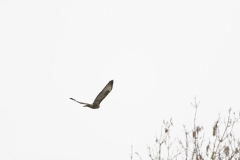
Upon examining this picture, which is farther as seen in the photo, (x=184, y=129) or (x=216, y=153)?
(x=184, y=129)

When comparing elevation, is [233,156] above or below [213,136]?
below

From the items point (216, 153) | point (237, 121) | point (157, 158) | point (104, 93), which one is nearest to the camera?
point (104, 93)

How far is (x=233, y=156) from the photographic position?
25.5 feet

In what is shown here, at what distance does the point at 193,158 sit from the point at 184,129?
1170mm

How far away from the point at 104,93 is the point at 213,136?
572cm

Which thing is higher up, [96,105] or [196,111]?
[196,111]

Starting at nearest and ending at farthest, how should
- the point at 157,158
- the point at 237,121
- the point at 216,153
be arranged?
1. the point at 216,153
2. the point at 157,158
3. the point at 237,121

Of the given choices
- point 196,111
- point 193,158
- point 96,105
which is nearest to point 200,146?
point 193,158

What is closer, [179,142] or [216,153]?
[216,153]

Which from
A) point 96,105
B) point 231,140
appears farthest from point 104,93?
point 231,140

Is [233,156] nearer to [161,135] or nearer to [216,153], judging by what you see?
[216,153]

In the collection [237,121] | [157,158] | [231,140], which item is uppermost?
[237,121]

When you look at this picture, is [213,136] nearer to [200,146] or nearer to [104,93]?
[200,146]

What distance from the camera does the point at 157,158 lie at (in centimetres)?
817
